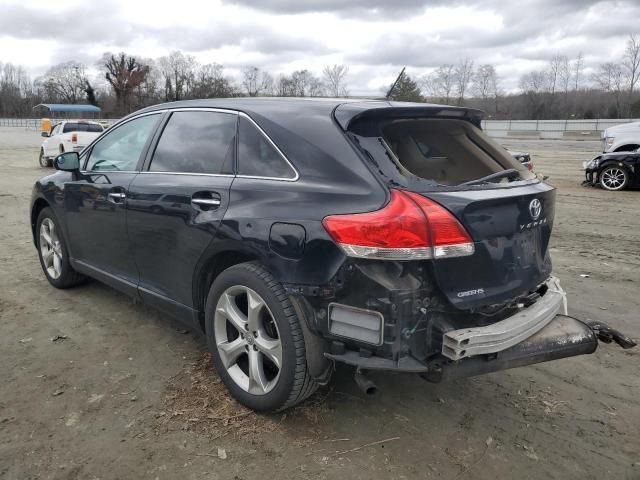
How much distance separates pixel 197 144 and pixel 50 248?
8.20 feet

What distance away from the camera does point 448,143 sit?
10.9 ft

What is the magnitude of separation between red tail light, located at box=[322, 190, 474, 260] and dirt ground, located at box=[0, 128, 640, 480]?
106cm

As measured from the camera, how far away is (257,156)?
307 cm

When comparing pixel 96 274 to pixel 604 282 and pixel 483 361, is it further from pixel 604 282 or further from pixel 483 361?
pixel 604 282

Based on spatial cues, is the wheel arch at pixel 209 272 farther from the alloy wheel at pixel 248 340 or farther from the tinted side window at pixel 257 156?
the tinted side window at pixel 257 156

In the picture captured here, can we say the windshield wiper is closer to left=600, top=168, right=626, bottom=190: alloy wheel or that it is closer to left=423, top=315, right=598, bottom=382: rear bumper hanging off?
left=423, top=315, right=598, bottom=382: rear bumper hanging off

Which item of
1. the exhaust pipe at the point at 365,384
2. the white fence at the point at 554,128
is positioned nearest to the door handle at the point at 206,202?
the exhaust pipe at the point at 365,384

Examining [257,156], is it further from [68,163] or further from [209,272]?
[68,163]

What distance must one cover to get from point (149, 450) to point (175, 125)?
2.13 metres

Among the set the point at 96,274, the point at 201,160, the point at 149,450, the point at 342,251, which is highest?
the point at 201,160

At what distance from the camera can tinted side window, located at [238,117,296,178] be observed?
293 centimetres

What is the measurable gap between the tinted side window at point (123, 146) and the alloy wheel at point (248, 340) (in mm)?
1502

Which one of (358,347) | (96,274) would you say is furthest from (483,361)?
(96,274)

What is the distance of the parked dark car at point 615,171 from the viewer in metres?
12.3
